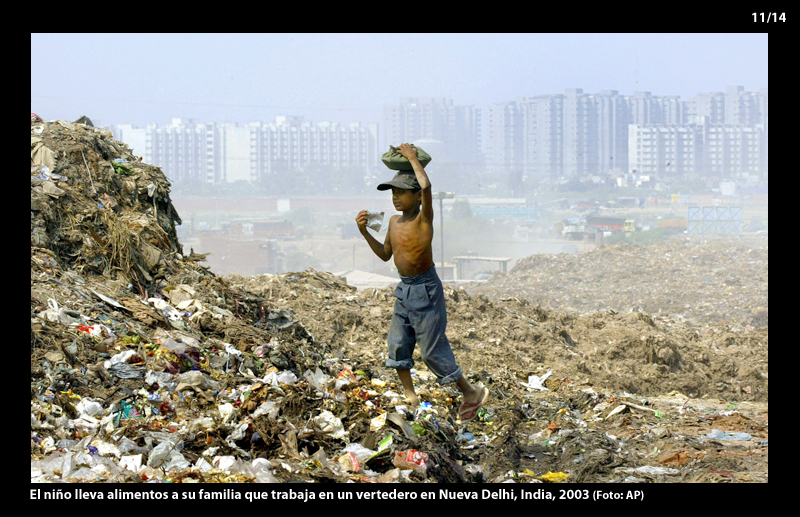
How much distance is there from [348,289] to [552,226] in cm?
3570

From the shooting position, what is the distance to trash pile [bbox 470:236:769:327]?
19344 millimetres

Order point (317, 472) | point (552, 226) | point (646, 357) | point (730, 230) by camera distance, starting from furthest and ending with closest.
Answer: point (552, 226) < point (730, 230) < point (646, 357) < point (317, 472)

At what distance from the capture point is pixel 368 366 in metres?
7.61

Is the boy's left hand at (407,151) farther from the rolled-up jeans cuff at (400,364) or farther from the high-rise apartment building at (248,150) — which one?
the high-rise apartment building at (248,150)

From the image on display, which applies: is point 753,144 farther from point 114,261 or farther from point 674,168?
point 114,261

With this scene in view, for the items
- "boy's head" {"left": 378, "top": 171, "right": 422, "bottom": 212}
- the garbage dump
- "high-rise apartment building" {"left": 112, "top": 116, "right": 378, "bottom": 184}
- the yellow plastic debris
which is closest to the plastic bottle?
the garbage dump

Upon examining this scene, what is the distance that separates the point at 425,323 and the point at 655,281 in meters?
19.0

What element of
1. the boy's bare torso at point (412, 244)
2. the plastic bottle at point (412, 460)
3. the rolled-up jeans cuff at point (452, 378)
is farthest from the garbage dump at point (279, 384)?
the boy's bare torso at point (412, 244)

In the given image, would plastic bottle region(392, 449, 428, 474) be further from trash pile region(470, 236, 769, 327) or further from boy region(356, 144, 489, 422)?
trash pile region(470, 236, 769, 327)

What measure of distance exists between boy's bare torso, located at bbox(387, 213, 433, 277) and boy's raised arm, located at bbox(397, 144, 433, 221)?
94 mm

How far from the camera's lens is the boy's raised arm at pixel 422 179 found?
5402mm

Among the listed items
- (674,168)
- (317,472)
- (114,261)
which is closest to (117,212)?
(114,261)

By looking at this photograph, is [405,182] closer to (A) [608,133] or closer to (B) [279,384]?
(B) [279,384]

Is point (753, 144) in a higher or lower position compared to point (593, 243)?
higher
